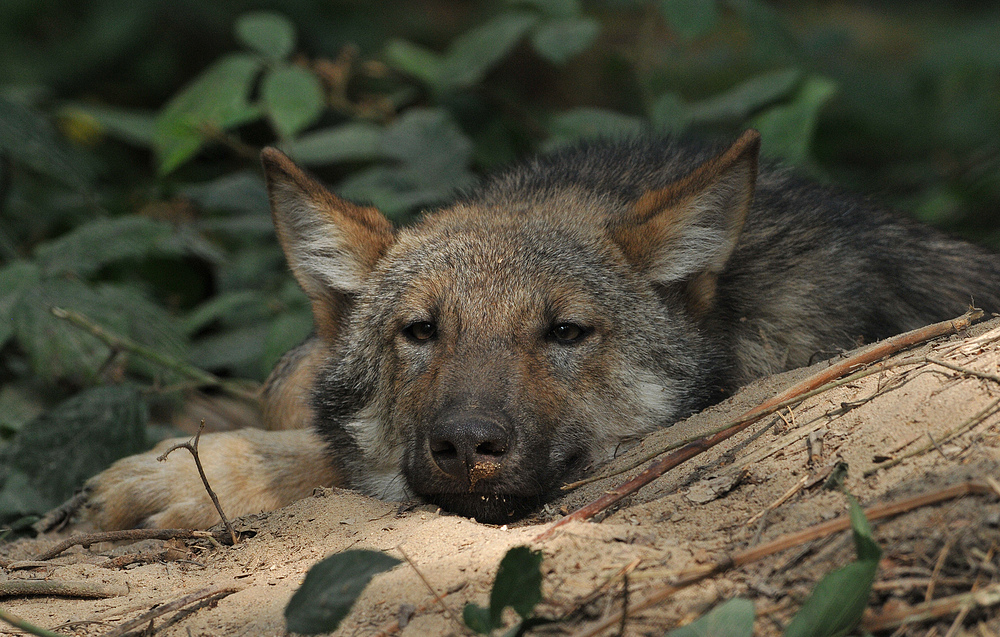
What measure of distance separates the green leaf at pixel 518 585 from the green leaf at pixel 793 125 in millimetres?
4906

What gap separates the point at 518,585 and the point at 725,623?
48 centimetres

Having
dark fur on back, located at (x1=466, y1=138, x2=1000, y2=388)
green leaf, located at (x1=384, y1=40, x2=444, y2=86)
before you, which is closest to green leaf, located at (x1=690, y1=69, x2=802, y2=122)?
dark fur on back, located at (x1=466, y1=138, x2=1000, y2=388)

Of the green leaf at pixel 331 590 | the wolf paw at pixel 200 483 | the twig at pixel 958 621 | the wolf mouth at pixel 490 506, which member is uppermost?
the twig at pixel 958 621

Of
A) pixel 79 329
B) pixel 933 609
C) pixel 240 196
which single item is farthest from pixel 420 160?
pixel 933 609

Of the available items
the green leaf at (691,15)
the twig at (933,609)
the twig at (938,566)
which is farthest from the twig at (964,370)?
the green leaf at (691,15)

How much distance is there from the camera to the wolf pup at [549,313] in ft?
11.2

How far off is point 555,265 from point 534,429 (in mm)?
849

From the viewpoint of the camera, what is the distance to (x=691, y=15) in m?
5.85

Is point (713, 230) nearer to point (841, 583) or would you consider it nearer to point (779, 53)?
point (841, 583)

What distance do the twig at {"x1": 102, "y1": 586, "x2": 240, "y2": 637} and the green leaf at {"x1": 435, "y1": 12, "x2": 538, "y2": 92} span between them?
5.19 m

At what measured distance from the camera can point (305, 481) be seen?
169 inches

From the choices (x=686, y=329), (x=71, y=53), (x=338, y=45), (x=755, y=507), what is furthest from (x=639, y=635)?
(x=71, y=53)

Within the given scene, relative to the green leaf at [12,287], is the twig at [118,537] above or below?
below

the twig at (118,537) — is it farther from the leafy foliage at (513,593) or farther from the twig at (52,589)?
the leafy foliage at (513,593)
